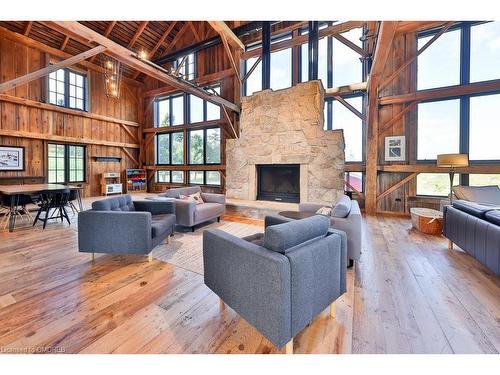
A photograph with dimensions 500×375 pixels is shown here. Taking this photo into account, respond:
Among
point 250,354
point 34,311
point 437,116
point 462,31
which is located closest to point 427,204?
point 437,116

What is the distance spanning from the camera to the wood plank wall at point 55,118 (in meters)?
6.45

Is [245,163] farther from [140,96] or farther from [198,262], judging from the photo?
[140,96]

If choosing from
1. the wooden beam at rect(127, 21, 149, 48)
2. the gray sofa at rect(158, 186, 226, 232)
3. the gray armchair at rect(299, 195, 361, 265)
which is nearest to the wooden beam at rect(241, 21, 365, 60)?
the wooden beam at rect(127, 21, 149, 48)

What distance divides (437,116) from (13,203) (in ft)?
30.3

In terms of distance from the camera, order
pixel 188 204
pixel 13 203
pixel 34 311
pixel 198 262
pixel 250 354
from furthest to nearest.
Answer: pixel 13 203 → pixel 188 204 → pixel 198 262 → pixel 34 311 → pixel 250 354

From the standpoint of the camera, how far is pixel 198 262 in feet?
9.25

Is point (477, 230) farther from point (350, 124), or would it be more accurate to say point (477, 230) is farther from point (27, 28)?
point (27, 28)

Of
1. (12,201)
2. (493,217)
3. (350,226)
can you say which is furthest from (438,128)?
(12,201)

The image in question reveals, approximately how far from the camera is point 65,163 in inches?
304

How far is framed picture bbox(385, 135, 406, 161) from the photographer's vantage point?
5.55 metres

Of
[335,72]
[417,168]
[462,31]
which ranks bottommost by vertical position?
[417,168]

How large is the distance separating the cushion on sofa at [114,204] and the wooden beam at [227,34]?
189 inches

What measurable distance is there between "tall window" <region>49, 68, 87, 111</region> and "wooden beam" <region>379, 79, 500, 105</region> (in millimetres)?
9679

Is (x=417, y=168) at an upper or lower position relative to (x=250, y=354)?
upper
